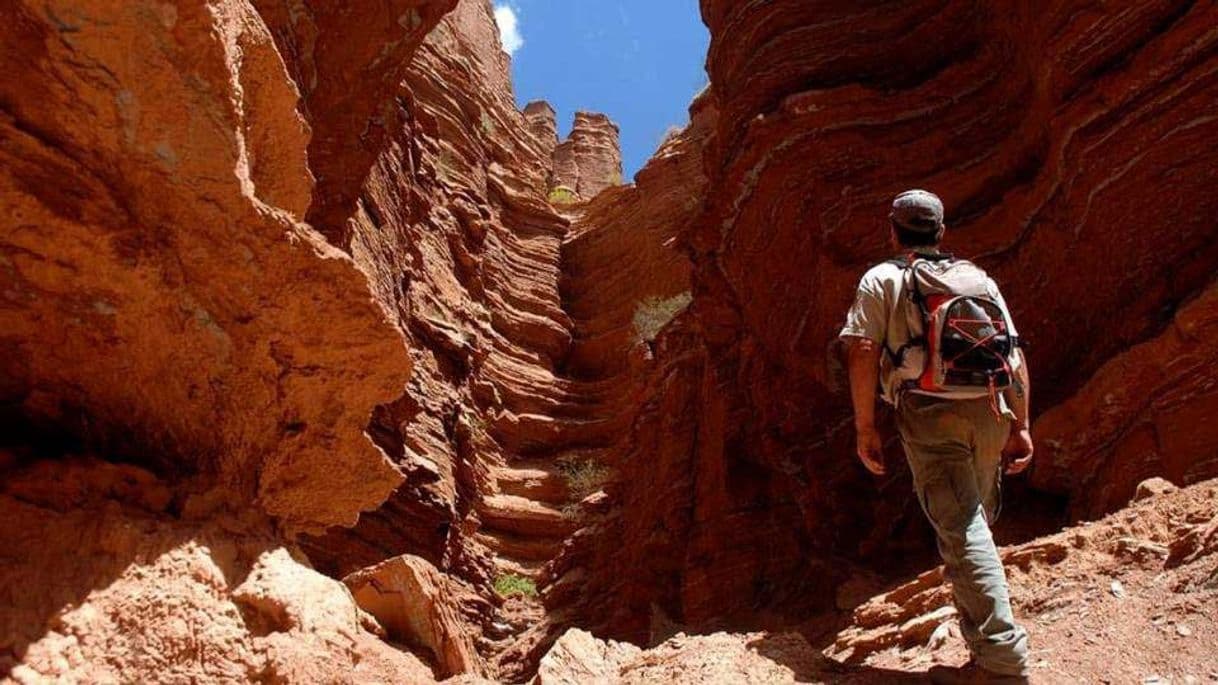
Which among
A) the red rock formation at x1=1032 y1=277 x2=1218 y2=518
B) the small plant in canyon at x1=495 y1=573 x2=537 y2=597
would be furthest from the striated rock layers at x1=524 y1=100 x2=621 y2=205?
the red rock formation at x1=1032 y1=277 x2=1218 y2=518

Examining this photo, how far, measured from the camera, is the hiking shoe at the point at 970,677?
12.0ft

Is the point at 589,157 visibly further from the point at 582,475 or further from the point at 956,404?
the point at 956,404

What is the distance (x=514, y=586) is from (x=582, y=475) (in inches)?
162

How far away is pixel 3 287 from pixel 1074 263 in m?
7.93

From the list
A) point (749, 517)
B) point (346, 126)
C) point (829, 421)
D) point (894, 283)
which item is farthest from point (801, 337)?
point (894, 283)

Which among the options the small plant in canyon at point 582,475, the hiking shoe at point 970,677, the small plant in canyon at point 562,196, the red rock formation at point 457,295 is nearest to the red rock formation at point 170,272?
the hiking shoe at point 970,677

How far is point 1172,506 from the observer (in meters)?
5.50

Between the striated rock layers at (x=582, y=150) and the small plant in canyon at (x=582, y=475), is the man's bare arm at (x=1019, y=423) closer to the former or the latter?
the small plant in canyon at (x=582, y=475)

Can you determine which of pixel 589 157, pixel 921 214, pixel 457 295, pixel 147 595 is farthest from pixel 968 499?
pixel 589 157

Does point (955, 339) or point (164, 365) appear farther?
point (164, 365)

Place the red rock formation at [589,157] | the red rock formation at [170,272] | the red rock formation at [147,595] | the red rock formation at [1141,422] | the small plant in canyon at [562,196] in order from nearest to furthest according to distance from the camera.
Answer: the red rock formation at [147,595], the red rock formation at [170,272], the red rock formation at [1141,422], the small plant in canyon at [562,196], the red rock formation at [589,157]

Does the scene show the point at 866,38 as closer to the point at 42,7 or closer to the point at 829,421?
the point at 829,421

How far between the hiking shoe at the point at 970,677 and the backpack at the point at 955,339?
104 cm

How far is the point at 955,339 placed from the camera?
12.8 ft
